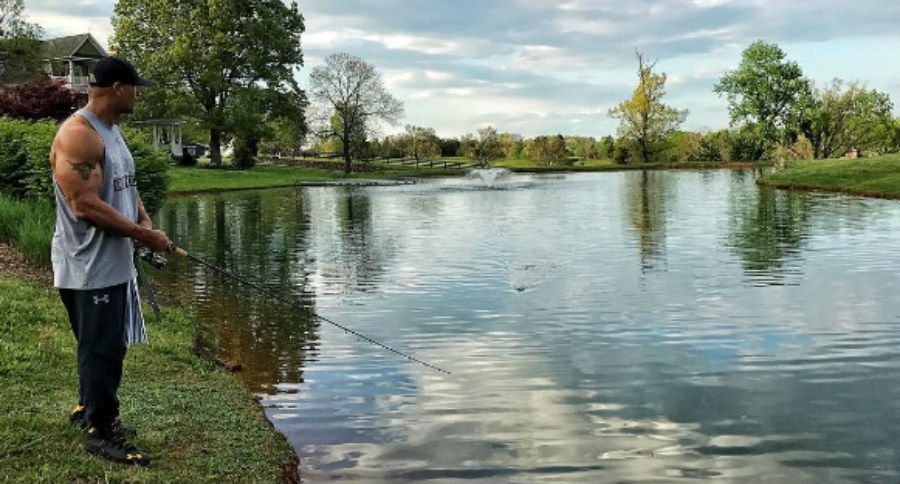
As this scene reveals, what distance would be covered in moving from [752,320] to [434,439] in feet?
17.2

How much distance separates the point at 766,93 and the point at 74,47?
59.2 metres

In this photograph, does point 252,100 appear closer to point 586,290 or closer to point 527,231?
point 527,231

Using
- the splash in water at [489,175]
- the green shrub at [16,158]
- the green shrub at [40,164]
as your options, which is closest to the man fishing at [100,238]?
the green shrub at [40,164]

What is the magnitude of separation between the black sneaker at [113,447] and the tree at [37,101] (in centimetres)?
3273

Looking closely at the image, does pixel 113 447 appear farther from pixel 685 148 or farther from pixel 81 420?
pixel 685 148

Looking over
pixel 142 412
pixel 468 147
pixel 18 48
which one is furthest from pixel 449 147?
pixel 142 412

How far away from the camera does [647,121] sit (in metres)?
79.9

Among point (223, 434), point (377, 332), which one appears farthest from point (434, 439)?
point (377, 332)

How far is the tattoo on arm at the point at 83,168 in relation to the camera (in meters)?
4.30

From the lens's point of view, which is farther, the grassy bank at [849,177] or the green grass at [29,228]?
the grassy bank at [849,177]

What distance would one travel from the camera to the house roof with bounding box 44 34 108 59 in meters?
61.7

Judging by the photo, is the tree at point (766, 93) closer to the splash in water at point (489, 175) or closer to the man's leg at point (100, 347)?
the splash in water at point (489, 175)

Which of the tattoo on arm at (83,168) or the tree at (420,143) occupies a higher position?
the tree at (420,143)

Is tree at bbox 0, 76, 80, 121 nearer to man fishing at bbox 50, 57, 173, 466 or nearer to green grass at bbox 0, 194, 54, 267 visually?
green grass at bbox 0, 194, 54, 267
